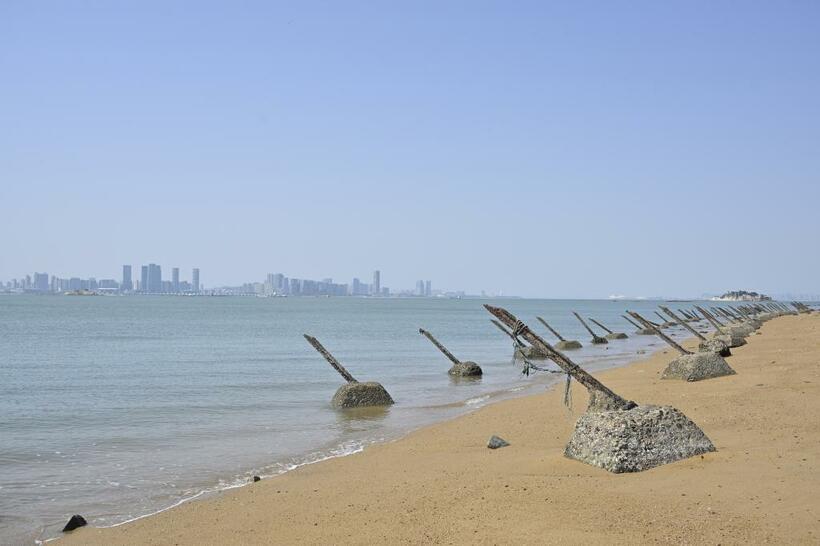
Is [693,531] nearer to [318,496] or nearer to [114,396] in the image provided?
[318,496]

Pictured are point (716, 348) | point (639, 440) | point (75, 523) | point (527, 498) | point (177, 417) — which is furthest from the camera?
point (716, 348)

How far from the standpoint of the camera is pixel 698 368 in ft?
64.7

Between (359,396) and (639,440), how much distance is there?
471 inches

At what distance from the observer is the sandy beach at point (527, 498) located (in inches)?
280

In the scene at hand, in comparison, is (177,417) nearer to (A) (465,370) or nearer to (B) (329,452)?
(B) (329,452)

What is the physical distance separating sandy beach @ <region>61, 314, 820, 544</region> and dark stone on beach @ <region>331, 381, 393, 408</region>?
6.46 meters

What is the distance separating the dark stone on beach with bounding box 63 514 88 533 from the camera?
931 cm

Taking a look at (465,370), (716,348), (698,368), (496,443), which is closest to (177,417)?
(496,443)

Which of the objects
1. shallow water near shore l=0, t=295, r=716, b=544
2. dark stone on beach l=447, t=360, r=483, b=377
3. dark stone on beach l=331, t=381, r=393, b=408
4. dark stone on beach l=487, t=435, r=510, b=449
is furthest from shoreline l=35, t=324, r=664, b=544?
dark stone on beach l=487, t=435, r=510, b=449

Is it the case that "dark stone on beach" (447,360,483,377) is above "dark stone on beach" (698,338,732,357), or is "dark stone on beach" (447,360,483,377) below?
below

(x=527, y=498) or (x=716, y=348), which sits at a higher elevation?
(x=716, y=348)

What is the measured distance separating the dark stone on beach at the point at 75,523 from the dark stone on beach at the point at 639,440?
22.6 feet

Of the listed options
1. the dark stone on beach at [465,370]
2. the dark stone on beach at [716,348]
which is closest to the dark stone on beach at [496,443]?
the dark stone on beach at [716,348]

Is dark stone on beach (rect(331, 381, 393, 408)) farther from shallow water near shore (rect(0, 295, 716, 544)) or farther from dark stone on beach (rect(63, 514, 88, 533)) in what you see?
dark stone on beach (rect(63, 514, 88, 533))
